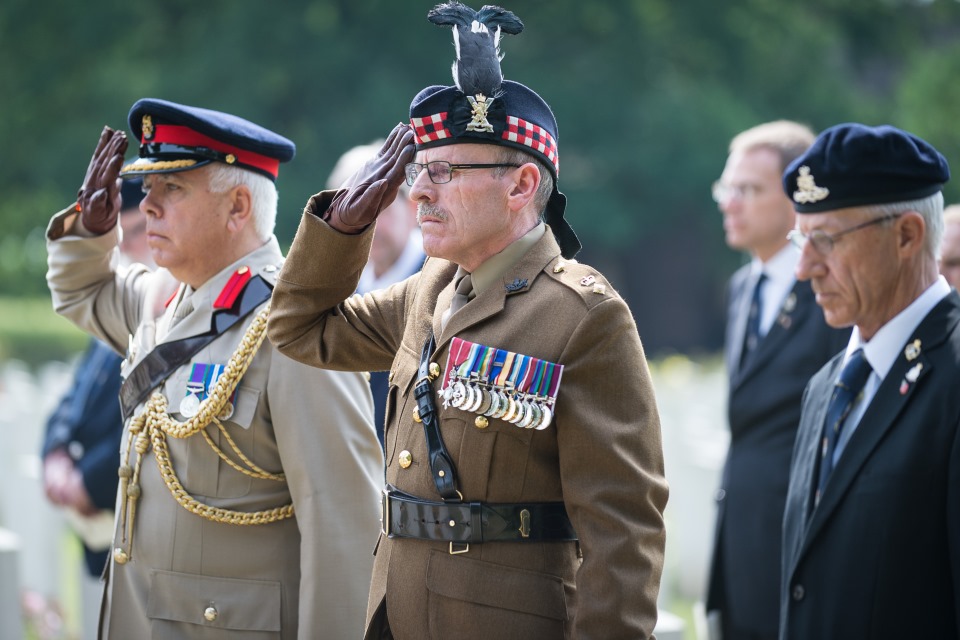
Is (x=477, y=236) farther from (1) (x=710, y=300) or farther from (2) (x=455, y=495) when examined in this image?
(1) (x=710, y=300)

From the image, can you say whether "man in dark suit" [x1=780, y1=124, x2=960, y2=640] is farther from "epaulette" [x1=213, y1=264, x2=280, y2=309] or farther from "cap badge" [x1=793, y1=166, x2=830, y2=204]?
"epaulette" [x1=213, y1=264, x2=280, y2=309]

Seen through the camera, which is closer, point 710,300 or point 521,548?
point 521,548

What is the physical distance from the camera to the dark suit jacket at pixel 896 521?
3.06 metres

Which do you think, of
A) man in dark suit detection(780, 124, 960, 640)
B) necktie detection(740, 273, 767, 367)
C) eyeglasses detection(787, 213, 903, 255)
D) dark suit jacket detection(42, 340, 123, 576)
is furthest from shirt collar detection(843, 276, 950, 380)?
dark suit jacket detection(42, 340, 123, 576)

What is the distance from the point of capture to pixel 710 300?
1389 inches

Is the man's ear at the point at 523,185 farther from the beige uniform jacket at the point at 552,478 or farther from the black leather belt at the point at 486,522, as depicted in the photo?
the black leather belt at the point at 486,522

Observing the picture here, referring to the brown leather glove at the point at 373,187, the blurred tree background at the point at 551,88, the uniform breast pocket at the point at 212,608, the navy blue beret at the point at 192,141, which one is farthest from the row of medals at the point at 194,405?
the blurred tree background at the point at 551,88

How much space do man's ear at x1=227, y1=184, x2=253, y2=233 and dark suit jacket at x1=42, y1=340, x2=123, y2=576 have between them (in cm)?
168

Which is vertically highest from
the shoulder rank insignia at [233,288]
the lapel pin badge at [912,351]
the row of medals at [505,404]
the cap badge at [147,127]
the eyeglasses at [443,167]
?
the cap badge at [147,127]

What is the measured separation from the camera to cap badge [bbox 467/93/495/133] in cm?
292

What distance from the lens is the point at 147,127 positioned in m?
3.97

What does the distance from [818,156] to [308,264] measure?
1.50m

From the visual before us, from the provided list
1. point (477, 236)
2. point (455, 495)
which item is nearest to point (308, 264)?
point (477, 236)

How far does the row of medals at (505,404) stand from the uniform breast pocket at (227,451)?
99cm
